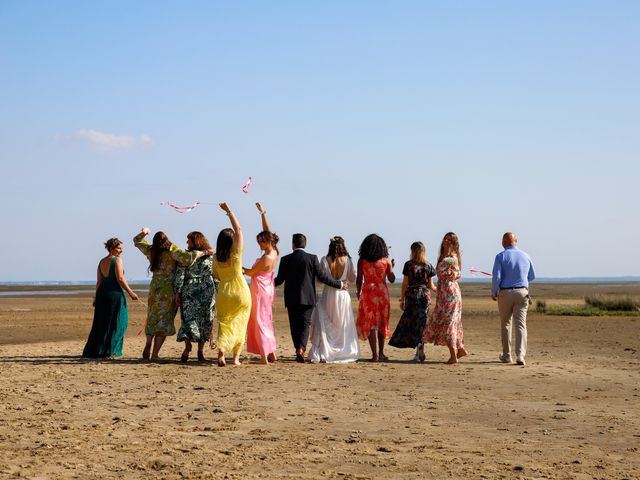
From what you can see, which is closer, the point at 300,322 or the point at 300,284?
the point at 300,284

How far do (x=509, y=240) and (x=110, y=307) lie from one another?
616 centimetres

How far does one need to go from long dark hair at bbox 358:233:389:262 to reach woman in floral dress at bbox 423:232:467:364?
2.93ft

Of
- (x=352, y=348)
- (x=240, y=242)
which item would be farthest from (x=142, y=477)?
(x=352, y=348)

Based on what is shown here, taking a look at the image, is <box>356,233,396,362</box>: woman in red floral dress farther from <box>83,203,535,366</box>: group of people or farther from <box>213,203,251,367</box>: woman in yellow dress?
<box>213,203,251,367</box>: woman in yellow dress

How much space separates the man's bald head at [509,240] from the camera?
47.2 feet

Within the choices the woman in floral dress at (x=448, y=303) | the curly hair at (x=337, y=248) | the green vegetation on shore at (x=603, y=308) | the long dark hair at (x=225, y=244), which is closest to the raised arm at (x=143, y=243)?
the long dark hair at (x=225, y=244)

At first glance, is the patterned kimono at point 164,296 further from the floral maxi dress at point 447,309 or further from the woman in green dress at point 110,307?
the floral maxi dress at point 447,309

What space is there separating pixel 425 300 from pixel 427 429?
5.84 metres

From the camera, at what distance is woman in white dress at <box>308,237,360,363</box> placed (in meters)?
14.3

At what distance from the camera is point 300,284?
14000 millimetres

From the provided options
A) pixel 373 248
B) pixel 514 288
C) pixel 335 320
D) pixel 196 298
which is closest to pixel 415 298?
pixel 373 248

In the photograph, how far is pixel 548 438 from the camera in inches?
321

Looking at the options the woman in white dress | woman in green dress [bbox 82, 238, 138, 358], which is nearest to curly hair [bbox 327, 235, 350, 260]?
the woman in white dress

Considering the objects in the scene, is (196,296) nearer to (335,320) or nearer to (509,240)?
(335,320)
